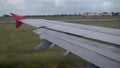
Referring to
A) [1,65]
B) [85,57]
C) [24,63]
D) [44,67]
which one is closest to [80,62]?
[44,67]

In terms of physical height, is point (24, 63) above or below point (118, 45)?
below

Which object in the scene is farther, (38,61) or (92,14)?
(92,14)

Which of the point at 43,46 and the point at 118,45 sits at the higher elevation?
the point at 118,45

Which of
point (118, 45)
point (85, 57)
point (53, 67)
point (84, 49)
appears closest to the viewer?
point (85, 57)

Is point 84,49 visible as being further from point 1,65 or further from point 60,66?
point 1,65

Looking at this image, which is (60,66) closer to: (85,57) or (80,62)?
(80,62)

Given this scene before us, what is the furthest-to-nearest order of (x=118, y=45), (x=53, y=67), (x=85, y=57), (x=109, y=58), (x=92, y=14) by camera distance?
1. (x=92, y=14)
2. (x=53, y=67)
3. (x=118, y=45)
4. (x=85, y=57)
5. (x=109, y=58)

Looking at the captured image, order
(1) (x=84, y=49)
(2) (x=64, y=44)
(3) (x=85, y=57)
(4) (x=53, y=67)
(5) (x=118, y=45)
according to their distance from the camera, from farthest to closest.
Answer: (4) (x=53, y=67) < (2) (x=64, y=44) < (5) (x=118, y=45) < (1) (x=84, y=49) < (3) (x=85, y=57)

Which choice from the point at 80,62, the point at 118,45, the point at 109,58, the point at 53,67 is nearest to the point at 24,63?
the point at 53,67

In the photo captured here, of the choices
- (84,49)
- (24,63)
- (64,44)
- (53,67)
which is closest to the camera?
(84,49)
